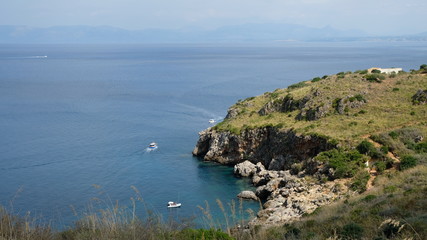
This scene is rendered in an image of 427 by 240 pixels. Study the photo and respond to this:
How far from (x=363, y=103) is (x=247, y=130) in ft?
48.3

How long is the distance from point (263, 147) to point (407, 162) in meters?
20.1

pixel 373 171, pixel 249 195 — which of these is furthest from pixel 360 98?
pixel 249 195

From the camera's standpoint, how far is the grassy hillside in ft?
143

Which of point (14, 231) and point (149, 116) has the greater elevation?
point (14, 231)

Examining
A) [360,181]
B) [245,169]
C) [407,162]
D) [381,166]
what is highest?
[407,162]

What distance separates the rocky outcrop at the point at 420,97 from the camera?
154 ft

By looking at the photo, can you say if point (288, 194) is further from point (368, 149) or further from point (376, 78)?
point (376, 78)

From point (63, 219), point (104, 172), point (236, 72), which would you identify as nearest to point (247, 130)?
point (104, 172)

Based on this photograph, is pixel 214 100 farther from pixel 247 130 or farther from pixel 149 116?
pixel 247 130

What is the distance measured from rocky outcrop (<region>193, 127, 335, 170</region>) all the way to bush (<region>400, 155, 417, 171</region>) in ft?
27.8

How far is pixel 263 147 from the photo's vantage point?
51.1m

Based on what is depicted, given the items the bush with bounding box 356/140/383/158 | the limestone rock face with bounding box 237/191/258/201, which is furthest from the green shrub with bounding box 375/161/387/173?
the limestone rock face with bounding box 237/191/258/201

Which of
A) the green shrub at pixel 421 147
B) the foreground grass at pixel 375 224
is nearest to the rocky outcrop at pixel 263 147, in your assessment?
the green shrub at pixel 421 147

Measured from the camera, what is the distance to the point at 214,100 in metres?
97.4
